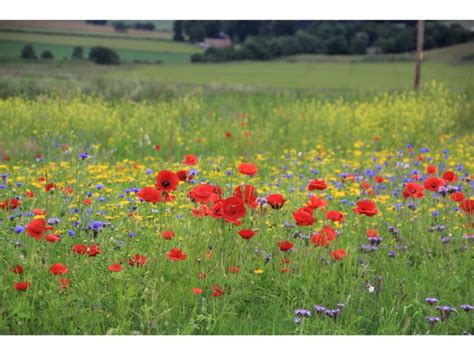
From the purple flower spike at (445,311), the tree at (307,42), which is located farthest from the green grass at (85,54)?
the purple flower spike at (445,311)

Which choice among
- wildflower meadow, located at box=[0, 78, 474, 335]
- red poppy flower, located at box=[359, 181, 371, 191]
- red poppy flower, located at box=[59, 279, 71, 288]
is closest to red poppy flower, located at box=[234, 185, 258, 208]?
wildflower meadow, located at box=[0, 78, 474, 335]

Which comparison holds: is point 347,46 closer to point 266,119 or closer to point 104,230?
point 266,119

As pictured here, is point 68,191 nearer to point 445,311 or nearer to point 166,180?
point 166,180

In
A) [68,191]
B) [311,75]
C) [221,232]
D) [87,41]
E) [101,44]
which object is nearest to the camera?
[221,232]

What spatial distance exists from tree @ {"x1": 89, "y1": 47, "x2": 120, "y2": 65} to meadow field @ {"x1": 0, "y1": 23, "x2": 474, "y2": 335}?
15 centimetres

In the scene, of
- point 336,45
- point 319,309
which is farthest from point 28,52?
point 319,309

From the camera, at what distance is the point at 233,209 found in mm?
2812

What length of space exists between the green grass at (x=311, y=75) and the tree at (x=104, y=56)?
21 centimetres

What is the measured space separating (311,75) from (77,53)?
7.99ft

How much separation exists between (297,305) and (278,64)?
3.73m

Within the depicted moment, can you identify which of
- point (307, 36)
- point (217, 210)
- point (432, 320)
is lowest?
point (432, 320)

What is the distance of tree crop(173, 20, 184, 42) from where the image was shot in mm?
5603

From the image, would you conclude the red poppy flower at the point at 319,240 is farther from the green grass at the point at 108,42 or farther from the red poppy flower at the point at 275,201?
the green grass at the point at 108,42

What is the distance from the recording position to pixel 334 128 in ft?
24.0
